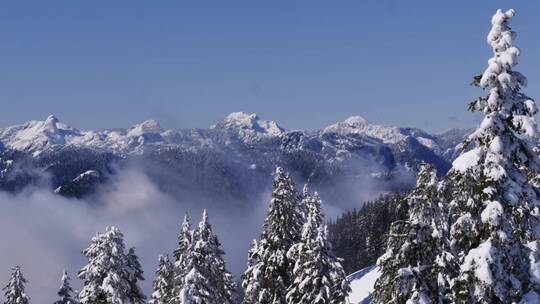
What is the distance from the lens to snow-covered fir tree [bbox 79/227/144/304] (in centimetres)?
2822

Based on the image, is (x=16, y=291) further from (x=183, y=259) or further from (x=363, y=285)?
(x=363, y=285)

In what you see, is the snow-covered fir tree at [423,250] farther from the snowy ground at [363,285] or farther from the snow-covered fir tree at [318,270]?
the snowy ground at [363,285]

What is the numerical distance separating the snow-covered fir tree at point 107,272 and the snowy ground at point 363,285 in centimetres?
5097

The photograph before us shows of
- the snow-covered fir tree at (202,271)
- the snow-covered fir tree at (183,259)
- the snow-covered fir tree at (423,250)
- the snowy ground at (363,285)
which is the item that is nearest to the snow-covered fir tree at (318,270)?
the snow-covered fir tree at (202,271)

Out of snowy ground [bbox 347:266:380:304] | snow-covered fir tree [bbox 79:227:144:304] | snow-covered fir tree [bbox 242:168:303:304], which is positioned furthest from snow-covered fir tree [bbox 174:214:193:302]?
snowy ground [bbox 347:266:380:304]

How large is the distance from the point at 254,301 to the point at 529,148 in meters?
25.9

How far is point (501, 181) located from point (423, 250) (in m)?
6.38

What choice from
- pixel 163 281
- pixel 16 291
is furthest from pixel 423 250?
pixel 16 291

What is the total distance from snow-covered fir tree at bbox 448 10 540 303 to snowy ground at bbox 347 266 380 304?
61770mm

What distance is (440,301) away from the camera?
1906 centimetres

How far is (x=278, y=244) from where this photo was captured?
112ft

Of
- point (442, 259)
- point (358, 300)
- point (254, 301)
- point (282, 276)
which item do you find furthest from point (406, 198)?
point (358, 300)

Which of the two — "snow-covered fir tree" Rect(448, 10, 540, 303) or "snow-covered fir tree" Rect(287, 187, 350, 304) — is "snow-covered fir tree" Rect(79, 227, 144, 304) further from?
"snow-covered fir tree" Rect(448, 10, 540, 303)

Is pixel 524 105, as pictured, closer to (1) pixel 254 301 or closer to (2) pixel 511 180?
(2) pixel 511 180
